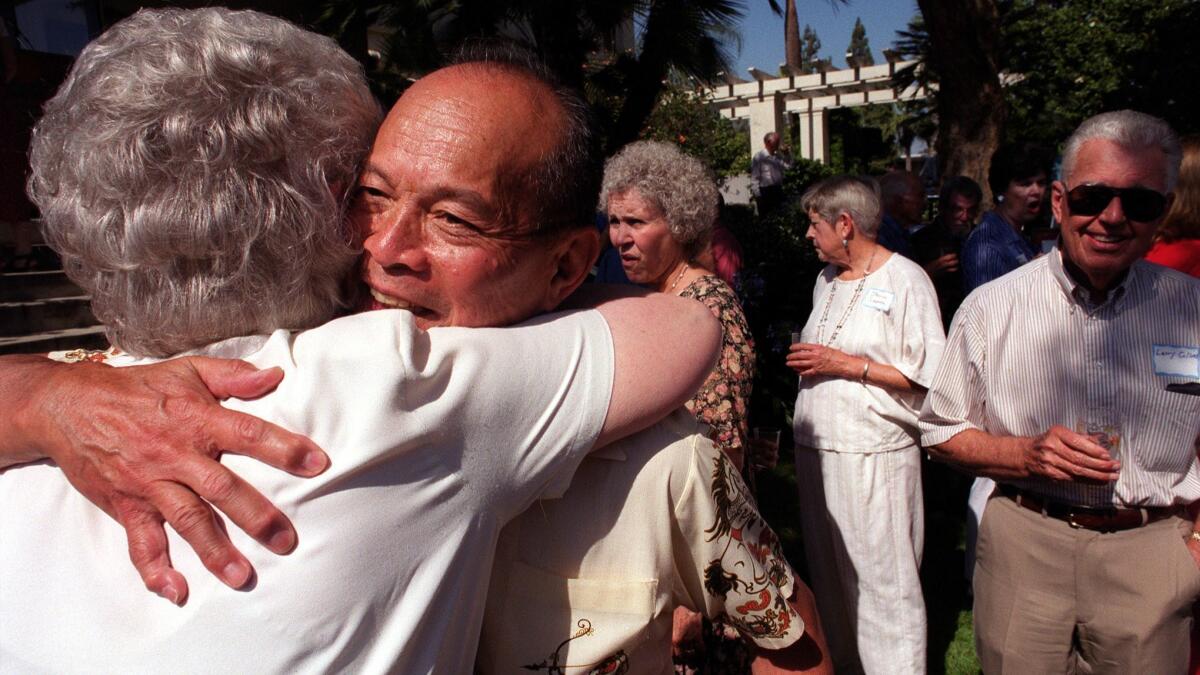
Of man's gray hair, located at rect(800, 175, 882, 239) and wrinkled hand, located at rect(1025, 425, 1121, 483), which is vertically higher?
man's gray hair, located at rect(800, 175, 882, 239)

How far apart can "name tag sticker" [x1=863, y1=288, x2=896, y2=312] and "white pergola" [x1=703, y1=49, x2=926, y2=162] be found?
84.4 ft

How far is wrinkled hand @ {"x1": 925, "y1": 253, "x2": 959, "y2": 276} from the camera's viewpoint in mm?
6559

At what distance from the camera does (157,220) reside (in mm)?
1102

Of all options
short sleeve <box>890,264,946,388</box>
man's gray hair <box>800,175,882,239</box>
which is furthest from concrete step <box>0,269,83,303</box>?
short sleeve <box>890,264,946,388</box>

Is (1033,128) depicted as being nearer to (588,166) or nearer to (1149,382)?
(1149,382)

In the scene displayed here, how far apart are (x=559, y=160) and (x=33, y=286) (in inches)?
281

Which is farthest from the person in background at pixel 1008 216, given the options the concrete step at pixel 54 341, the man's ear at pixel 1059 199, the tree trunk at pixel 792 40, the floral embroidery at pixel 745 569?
the tree trunk at pixel 792 40

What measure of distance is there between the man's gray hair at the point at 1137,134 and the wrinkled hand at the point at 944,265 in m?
3.54

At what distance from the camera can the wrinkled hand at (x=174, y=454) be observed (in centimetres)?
97

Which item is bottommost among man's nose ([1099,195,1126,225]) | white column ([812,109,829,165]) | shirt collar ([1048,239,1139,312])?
shirt collar ([1048,239,1139,312])

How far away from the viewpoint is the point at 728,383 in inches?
126

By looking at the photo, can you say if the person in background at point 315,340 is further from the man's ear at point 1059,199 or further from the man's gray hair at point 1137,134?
the man's gray hair at point 1137,134

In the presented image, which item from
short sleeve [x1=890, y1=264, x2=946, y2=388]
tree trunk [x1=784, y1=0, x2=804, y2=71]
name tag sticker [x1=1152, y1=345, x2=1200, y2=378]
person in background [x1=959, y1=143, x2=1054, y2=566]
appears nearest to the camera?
name tag sticker [x1=1152, y1=345, x2=1200, y2=378]

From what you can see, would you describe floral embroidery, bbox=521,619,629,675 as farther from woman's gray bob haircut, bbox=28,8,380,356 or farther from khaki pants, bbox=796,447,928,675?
khaki pants, bbox=796,447,928,675
